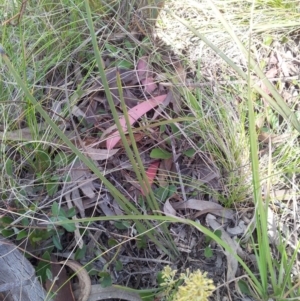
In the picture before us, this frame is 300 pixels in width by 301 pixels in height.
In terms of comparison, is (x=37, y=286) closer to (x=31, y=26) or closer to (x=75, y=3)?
(x=31, y=26)

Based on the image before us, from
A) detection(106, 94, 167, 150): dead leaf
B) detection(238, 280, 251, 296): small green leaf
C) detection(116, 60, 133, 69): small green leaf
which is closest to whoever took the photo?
detection(238, 280, 251, 296): small green leaf

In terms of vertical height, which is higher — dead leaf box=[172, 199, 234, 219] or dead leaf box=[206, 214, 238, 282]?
dead leaf box=[172, 199, 234, 219]

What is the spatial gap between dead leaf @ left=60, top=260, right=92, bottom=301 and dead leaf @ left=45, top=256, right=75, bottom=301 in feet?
0.08

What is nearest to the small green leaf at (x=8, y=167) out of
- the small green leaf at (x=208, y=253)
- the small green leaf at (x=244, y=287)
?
the small green leaf at (x=208, y=253)

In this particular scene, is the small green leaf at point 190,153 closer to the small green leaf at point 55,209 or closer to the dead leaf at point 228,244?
the dead leaf at point 228,244

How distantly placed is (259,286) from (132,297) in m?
0.34

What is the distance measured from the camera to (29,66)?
154cm

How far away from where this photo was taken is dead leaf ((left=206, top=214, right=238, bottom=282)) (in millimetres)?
1205

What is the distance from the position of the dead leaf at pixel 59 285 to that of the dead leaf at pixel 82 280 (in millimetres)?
25

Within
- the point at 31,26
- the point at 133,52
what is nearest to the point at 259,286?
the point at 133,52

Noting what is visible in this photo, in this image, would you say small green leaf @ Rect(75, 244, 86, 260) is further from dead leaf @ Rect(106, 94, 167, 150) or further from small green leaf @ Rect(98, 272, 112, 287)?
dead leaf @ Rect(106, 94, 167, 150)

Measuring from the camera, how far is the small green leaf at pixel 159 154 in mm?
1349

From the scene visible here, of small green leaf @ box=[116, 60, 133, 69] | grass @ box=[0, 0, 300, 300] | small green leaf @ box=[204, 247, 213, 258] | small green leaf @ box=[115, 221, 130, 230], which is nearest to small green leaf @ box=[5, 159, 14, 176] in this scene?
grass @ box=[0, 0, 300, 300]

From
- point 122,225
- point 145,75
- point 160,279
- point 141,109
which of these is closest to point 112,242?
point 122,225
